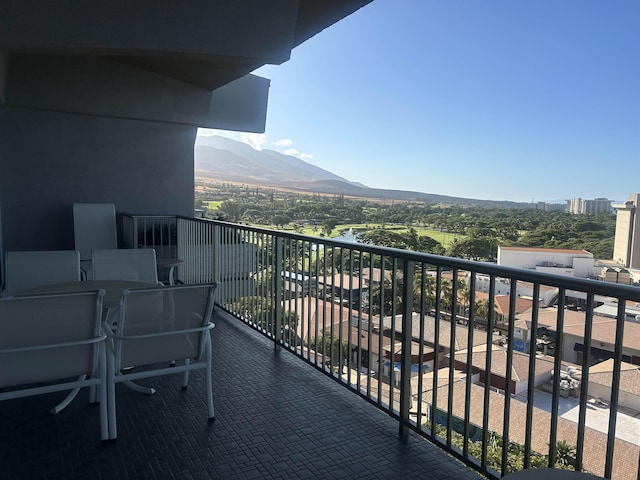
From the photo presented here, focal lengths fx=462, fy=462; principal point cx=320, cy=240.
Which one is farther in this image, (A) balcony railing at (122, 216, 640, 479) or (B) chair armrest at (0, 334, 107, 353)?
(B) chair armrest at (0, 334, 107, 353)

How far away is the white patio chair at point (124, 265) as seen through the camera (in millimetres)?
3799

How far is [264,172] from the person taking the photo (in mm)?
22062

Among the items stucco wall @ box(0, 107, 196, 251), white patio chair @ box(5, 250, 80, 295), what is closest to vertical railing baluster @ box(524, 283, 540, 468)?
white patio chair @ box(5, 250, 80, 295)

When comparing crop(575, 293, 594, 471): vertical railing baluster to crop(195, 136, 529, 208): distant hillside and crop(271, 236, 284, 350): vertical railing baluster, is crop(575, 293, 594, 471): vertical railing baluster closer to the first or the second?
crop(271, 236, 284, 350): vertical railing baluster

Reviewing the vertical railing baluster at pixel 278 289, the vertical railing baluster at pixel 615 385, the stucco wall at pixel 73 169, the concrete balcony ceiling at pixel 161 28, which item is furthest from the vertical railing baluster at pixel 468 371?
Result: the stucco wall at pixel 73 169

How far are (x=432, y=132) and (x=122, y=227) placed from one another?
144 feet

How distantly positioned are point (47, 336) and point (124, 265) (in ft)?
5.71

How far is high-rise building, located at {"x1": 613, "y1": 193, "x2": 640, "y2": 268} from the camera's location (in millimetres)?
8039

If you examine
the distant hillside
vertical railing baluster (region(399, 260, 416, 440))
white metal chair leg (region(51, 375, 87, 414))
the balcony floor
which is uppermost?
the distant hillside

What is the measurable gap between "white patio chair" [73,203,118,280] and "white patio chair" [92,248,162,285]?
12.9ft

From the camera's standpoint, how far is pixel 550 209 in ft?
47.5

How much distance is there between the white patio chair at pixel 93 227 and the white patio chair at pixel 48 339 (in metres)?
5.50

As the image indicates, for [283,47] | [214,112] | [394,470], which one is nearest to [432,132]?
[214,112]

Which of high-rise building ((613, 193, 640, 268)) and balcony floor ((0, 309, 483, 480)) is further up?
high-rise building ((613, 193, 640, 268))
